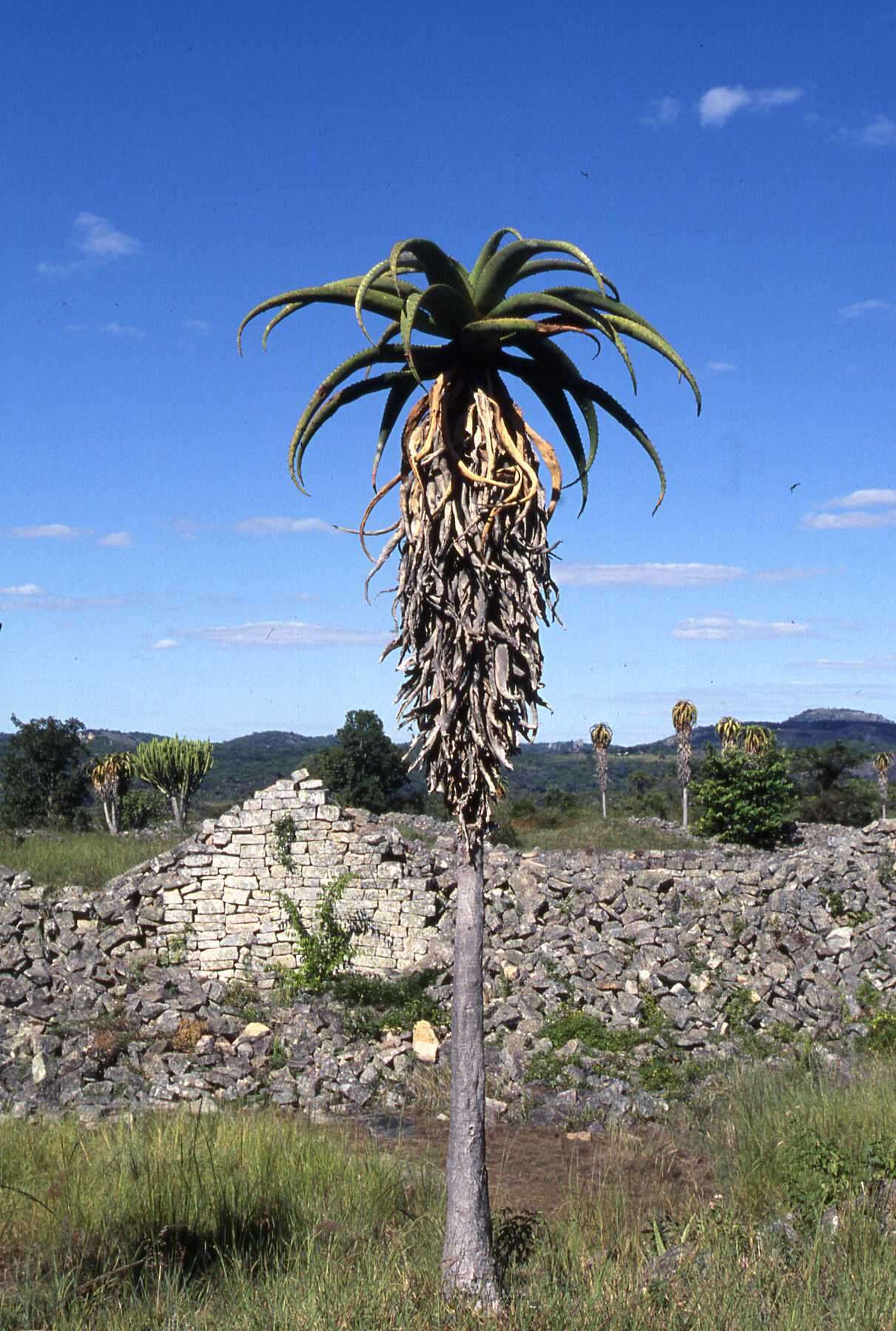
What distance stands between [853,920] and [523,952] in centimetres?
450

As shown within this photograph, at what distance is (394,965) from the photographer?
1524 centimetres

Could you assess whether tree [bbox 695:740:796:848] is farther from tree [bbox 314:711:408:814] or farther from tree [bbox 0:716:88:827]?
tree [bbox 0:716:88:827]

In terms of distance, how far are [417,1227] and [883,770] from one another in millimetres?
45780

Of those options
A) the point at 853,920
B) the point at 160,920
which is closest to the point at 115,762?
the point at 160,920

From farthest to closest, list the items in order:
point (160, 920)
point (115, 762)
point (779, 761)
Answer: point (115, 762) → point (779, 761) → point (160, 920)

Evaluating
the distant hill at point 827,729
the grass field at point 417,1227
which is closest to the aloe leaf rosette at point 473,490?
the grass field at point 417,1227

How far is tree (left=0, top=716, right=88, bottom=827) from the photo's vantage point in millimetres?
42625

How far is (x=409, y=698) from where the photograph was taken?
5777 millimetres

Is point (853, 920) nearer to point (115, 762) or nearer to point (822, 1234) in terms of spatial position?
point (822, 1234)

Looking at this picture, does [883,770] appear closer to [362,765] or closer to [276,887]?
[362,765]

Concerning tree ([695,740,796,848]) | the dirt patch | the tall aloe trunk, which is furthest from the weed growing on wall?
tree ([695,740,796,848])

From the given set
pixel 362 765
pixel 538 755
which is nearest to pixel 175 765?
pixel 362 765

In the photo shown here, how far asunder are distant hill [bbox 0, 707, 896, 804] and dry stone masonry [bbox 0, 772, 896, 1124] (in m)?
31.0

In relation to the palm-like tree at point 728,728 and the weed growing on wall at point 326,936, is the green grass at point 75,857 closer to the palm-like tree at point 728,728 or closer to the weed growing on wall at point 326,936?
the weed growing on wall at point 326,936
